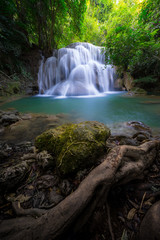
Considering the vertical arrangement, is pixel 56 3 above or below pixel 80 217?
above

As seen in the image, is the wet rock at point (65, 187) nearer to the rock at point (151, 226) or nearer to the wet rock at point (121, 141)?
the rock at point (151, 226)

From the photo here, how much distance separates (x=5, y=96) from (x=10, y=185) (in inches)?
404

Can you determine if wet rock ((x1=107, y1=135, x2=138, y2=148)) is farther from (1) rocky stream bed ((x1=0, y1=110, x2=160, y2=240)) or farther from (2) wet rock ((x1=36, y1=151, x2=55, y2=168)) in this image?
(2) wet rock ((x1=36, y1=151, x2=55, y2=168))

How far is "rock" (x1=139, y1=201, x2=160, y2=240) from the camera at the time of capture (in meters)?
0.74

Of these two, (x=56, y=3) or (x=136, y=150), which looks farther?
(x=56, y=3)

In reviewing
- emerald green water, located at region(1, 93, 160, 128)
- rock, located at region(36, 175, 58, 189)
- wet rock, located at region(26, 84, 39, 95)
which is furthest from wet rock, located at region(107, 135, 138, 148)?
wet rock, located at region(26, 84, 39, 95)

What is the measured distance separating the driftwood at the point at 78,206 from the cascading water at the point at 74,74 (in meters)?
11.2

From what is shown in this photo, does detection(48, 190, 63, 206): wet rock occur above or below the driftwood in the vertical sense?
below

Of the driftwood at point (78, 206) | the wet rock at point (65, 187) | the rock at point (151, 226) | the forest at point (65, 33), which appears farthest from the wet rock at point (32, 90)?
the rock at point (151, 226)

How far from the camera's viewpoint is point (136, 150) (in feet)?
4.75

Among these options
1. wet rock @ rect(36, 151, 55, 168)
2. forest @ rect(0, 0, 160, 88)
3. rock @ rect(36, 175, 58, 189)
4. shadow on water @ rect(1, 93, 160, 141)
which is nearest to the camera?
rock @ rect(36, 175, 58, 189)

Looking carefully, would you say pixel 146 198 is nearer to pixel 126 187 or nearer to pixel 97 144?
pixel 126 187

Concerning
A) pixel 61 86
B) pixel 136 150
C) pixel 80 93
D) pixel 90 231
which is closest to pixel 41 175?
pixel 90 231

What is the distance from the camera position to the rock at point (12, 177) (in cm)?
109
